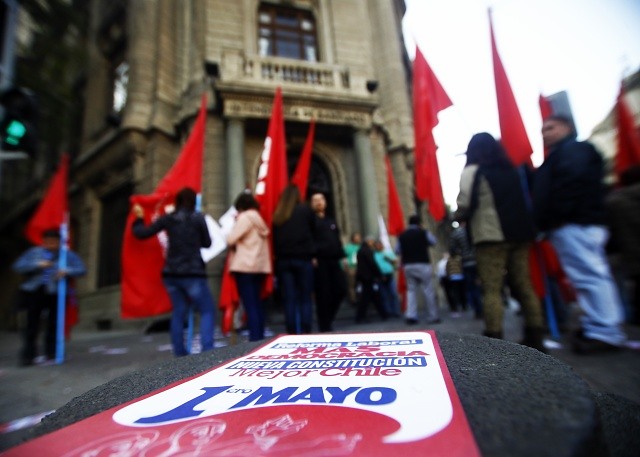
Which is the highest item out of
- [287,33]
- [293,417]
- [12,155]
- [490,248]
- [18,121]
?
[287,33]

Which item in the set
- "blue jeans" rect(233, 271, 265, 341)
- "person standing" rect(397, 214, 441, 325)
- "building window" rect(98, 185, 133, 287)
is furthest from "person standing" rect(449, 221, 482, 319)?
"building window" rect(98, 185, 133, 287)

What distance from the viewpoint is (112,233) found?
383 inches

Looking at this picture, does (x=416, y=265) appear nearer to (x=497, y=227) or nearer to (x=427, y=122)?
(x=427, y=122)

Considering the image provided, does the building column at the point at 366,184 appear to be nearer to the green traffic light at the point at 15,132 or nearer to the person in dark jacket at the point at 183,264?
the person in dark jacket at the point at 183,264

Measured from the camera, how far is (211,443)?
1.89ft

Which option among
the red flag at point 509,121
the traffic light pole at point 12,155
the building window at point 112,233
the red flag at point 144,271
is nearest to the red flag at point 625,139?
the red flag at point 509,121

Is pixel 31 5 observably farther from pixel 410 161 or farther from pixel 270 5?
pixel 410 161

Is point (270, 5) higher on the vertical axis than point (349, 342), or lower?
higher

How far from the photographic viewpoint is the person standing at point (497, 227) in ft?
8.92

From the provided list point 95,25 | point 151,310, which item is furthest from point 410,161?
point 95,25

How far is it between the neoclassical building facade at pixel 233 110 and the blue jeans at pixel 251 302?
13.3ft

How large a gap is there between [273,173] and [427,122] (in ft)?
7.11

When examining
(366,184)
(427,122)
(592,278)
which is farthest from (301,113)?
(592,278)

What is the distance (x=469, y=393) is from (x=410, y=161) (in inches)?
423
